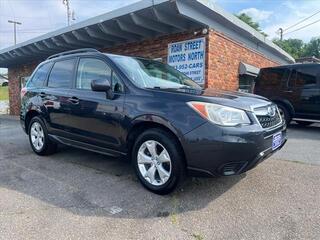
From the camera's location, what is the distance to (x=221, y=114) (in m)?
3.55

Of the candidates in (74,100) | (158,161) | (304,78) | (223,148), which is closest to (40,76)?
(74,100)

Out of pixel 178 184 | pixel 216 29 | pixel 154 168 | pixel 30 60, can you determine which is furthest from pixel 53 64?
Answer: pixel 30 60

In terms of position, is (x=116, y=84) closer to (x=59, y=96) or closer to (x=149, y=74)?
(x=149, y=74)

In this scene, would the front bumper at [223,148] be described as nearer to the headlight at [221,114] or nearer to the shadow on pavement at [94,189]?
the headlight at [221,114]

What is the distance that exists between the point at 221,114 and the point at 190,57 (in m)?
6.12

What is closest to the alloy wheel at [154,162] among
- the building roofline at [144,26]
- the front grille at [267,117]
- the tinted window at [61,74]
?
the front grille at [267,117]

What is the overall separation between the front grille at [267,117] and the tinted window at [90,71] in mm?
2088

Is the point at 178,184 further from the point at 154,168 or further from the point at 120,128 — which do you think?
the point at 120,128

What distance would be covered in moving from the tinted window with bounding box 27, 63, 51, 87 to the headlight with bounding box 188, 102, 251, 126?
3545mm

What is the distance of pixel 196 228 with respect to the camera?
3.15 metres

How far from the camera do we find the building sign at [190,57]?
9125 mm

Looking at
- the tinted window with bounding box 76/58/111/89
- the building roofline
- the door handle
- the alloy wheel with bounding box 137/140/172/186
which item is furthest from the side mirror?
the building roofline

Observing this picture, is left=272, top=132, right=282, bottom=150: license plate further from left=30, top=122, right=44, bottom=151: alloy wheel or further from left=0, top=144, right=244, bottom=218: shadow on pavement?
left=30, top=122, right=44, bottom=151: alloy wheel

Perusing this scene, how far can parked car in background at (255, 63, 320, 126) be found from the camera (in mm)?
8742
